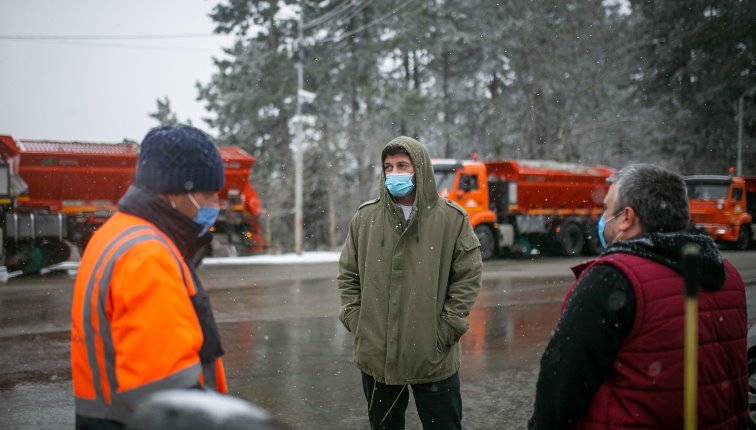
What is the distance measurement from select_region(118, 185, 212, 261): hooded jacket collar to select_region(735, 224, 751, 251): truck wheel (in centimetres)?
2771

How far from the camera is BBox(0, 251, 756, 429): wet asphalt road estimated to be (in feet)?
18.4

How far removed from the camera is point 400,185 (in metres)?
3.63

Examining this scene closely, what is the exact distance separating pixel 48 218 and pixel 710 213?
72.2 ft

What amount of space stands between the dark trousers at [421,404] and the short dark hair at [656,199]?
143cm

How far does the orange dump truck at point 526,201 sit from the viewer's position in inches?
817

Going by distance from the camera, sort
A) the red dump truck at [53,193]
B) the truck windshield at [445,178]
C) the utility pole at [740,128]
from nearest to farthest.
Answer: the red dump truck at [53,193] → the truck windshield at [445,178] → the utility pole at [740,128]

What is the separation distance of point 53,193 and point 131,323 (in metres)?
18.9

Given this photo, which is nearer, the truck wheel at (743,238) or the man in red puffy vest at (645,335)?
the man in red puffy vest at (645,335)

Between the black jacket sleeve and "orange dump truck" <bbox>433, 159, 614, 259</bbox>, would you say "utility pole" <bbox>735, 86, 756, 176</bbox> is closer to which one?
"orange dump truck" <bbox>433, 159, 614, 259</bbox>

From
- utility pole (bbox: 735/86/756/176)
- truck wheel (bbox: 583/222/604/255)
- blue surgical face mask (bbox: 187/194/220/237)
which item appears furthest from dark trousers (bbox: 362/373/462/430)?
utility pole (bbox: 735/86/756/176)

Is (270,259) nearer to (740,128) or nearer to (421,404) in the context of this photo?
(421,404)

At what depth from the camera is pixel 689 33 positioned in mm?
37750

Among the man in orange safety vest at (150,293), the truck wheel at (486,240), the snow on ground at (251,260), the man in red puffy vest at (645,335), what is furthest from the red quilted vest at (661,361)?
the truck wheel at (486,240)

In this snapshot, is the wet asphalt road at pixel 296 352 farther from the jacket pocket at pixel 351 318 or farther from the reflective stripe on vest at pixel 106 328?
the reflective stripe on vest at pixel 106 328
